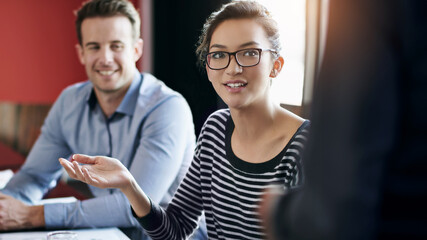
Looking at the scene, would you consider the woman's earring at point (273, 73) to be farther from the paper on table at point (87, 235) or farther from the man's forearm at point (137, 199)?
the paper on table at point (87, 235)

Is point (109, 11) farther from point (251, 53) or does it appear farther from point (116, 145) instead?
point (251, 53)

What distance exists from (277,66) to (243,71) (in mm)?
110

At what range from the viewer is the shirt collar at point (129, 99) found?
66.6 inches

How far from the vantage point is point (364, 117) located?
1.63 feet

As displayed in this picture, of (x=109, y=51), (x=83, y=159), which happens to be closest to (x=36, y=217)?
(x=83, y=159)

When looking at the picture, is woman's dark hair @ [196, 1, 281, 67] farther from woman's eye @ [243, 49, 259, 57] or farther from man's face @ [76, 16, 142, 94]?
man's face @ [76, 16, 142, 94]

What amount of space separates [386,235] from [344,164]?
4.6 inches

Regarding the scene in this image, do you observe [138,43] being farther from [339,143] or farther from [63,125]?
[339,143]

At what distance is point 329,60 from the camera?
0.52m

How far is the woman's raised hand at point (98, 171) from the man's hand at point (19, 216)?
372mm

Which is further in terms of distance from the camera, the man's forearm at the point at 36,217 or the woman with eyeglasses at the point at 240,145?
the man's forearm at the point at 36,217

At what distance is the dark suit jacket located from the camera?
0.49m

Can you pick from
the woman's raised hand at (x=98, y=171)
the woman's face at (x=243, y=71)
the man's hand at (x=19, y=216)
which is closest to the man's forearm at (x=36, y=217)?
the man's hand at (x=19, y=216)

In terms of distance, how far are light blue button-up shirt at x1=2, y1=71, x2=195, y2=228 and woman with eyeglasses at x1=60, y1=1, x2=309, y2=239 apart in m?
0.26
